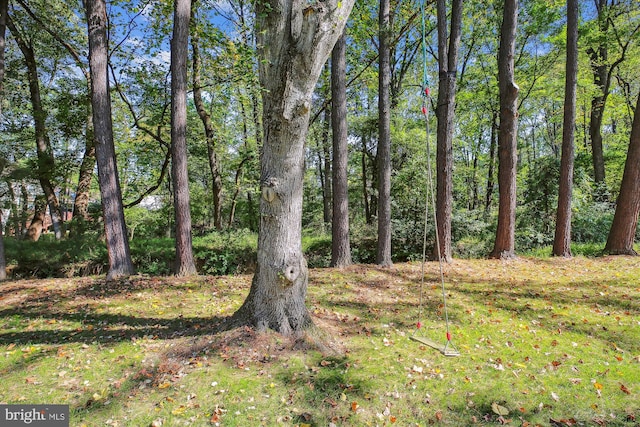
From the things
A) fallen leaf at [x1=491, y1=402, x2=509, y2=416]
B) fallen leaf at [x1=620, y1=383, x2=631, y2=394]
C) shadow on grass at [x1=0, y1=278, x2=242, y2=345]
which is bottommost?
fallen leaf at [x1=491, y1=402, x2=509, y2=416]

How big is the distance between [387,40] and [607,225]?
8.58 meters

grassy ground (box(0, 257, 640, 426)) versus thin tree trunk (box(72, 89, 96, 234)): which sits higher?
thin tree trunk (box(72, 89, 96, 234))

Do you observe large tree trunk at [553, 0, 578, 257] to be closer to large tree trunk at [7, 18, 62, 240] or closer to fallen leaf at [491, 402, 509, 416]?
fallen leaf at [491, 402, 509, 416]

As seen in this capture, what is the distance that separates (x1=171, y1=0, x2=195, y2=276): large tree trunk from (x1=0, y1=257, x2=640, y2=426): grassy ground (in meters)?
1.21

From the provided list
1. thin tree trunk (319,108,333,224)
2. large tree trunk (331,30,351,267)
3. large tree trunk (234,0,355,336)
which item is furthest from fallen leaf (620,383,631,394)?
thin tree trunk (319,108,333,224)

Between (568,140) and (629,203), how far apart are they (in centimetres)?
194

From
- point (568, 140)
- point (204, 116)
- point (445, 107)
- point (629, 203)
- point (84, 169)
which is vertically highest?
point (204, 116)

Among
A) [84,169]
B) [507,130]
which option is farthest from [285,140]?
[84,169]

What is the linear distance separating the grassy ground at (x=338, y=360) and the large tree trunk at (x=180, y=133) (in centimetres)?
121

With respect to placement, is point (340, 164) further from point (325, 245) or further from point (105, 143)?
point (105, 143)

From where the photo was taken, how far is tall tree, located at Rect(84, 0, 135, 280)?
5.77 m

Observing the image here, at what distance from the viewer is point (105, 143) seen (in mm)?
5953

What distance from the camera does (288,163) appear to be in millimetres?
2982

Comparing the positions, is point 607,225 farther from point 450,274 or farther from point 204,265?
point 204,265
